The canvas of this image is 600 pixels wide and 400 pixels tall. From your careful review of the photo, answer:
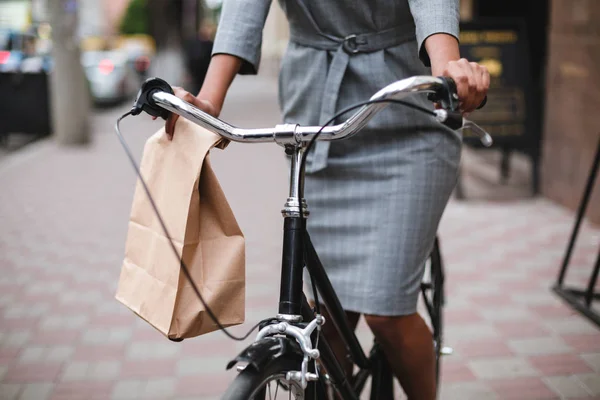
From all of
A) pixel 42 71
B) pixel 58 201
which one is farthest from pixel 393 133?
pixel 42 71

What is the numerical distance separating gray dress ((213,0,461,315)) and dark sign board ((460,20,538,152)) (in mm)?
5032

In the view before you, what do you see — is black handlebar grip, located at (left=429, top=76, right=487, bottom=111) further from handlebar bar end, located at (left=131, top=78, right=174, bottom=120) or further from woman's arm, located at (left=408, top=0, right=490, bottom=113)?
handlebar bar end, located at (left=131, top=78, right=174, bottom=120)

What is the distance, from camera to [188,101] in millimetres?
1749

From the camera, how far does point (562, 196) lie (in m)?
6.52

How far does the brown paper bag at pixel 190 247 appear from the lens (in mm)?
1593

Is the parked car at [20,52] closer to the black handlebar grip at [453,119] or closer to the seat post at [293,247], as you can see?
the seat post at [293,247]

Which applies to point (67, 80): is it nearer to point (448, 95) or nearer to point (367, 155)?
point (367, 155)

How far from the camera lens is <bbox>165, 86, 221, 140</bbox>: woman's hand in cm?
168

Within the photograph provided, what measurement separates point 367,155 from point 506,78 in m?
5.29

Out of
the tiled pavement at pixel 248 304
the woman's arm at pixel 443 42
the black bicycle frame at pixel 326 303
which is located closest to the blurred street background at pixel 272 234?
the tiled pavement at pixel 248 304

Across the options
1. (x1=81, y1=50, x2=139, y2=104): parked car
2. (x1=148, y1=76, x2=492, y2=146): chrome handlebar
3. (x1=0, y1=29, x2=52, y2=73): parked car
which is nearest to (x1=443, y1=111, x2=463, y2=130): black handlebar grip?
(x1=148, y1=76, x2=492, y2=146): chrome handlebar

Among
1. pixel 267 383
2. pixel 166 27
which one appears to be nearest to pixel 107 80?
pixel 166 27

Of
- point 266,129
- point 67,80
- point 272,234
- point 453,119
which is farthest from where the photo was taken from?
point 67,80

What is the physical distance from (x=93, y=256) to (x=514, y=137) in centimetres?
398
